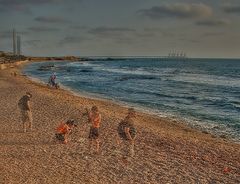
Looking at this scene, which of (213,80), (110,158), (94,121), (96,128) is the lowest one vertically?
(213,80)

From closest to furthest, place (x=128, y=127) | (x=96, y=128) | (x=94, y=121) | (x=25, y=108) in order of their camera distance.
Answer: (x=128, y=127), (x=94, y=121), (x=96, y=128), (x=25, y=108)

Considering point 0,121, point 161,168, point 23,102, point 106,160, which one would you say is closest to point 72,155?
point 106,160

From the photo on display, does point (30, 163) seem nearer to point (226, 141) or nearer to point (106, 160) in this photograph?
point (106, 160)

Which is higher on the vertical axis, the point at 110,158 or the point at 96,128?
the point at 96,128

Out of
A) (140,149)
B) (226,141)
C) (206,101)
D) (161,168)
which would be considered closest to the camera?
(161,168)

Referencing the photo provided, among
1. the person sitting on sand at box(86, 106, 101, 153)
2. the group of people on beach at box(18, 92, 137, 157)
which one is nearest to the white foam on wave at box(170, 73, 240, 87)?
the group of people on beach at box(18, 92, 137, 157)

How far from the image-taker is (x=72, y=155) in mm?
14961

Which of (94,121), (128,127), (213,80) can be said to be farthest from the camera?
(213,80)

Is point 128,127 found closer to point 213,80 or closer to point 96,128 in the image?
point 96,128

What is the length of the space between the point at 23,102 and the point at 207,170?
914 centimetres

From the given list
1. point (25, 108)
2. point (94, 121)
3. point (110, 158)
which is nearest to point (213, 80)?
point (25, 108)

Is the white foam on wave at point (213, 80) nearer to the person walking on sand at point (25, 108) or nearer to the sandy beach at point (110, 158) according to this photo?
the sandy beach at point (110, 158)

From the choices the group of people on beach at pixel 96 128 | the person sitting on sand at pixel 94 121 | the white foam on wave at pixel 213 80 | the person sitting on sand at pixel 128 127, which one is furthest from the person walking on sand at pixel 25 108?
the white foam on wave at pixel 213 80

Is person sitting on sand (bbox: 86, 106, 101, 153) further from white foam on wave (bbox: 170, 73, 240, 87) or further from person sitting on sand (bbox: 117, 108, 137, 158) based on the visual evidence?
white foam on wave (bbox: 170, 73, 240, 87)
